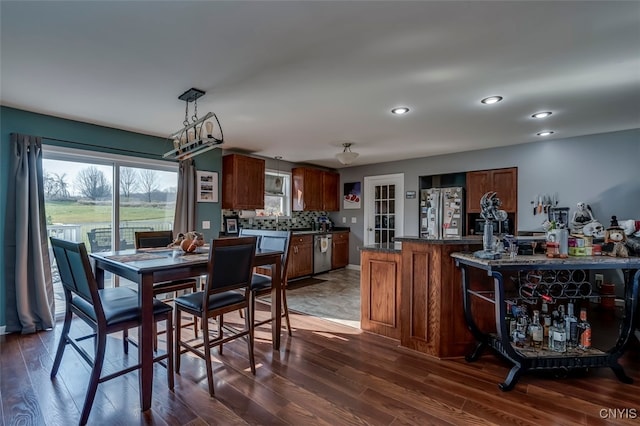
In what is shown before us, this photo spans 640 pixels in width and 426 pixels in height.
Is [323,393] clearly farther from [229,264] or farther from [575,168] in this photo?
[575,168]

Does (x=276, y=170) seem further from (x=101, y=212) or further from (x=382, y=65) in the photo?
(x=382, y=65)

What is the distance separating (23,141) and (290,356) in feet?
11.1

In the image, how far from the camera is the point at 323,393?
2.07 metres

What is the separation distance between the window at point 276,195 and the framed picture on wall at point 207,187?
1.13m

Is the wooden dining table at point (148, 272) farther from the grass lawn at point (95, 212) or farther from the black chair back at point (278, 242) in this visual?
the grass lawn at point (95, 212)

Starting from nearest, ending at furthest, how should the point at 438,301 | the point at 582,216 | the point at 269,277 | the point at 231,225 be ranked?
1. the point at 438,301
2. the point at 269,277
3. the point at 582,216
4. the point at 231,225

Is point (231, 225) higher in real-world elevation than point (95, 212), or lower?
lower

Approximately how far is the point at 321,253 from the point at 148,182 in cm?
320

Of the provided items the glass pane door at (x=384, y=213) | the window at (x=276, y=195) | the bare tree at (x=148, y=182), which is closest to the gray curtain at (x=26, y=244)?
the bare tree at (x=148, y=182)

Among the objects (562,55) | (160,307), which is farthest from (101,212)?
(562,55)

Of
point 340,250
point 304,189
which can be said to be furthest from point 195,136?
point 340,250

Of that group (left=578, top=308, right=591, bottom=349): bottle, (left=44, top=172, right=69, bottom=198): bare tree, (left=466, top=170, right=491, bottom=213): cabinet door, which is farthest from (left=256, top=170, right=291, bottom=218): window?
(left=578, top=308, right=591, bottom=349): bottle

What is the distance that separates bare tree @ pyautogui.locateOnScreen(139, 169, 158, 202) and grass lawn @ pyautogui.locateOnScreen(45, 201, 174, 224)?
19cm

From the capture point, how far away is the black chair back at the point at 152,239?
9.89ft
